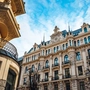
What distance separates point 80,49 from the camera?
28.7 metres

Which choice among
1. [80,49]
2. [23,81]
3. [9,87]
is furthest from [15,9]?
[23,81]

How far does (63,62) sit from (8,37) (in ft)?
79.6

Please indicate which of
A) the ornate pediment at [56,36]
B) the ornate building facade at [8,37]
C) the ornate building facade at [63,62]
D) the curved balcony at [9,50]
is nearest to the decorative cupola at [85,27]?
the ornate building facade at [63,62]

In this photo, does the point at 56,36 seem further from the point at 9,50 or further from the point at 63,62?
the point at 9,50

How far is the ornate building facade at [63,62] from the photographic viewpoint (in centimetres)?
2583

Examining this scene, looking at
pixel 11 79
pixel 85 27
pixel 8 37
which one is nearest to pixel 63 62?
pixel 85 27

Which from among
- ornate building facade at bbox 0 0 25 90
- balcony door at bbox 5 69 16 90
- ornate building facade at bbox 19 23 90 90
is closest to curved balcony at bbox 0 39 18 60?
ornate building facade at bbox 0 0 25 90

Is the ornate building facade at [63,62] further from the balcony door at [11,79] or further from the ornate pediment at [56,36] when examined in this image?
the balcony door at [11,79]

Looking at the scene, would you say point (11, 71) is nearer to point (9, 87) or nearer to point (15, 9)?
point (9, 87)

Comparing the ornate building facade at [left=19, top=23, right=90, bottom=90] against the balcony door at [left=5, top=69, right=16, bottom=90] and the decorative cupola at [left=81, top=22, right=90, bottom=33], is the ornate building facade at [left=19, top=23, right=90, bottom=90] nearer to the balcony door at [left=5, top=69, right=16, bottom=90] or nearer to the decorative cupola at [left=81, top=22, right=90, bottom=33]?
the decorative cupola at [left=81, top=22, right=90, bottom=33]

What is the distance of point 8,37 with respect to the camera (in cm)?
648

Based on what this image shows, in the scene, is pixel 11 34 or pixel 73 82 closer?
pixel 11 34

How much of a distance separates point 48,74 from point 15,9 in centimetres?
2512

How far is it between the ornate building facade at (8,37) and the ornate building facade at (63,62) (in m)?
16.5
